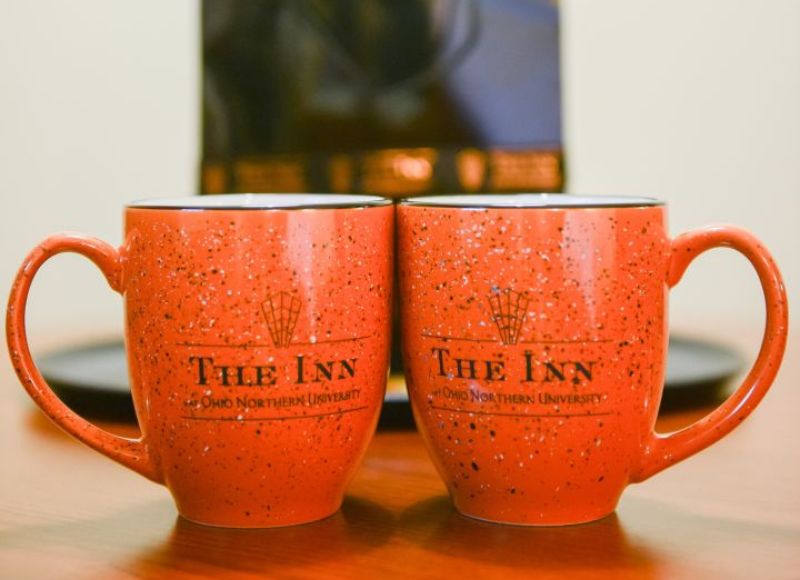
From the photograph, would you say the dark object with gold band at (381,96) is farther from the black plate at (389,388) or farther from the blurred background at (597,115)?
the blurred background at (597,115)

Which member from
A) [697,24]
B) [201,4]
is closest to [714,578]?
[201,4]

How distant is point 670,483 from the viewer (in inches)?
20.6

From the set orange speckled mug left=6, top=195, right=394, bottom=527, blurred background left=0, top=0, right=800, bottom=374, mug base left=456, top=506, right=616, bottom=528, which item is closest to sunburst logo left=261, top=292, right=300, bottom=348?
orange speckled mug left=6, top=195, right=394, bottom=527

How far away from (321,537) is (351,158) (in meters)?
0.42

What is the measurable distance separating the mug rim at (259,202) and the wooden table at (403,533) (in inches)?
5.3

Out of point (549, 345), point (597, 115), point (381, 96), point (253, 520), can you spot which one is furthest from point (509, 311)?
point (597, 115)

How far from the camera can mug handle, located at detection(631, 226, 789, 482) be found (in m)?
0.46

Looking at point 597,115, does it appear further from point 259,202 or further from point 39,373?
point 39,373

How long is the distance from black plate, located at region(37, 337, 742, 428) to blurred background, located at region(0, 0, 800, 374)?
37.2 inches

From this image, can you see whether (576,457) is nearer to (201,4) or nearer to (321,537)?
(321,537)

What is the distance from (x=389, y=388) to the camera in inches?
25.3

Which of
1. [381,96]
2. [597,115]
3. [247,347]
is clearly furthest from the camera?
[597,115]

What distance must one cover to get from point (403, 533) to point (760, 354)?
17 centimetres

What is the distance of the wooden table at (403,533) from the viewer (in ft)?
1.33
